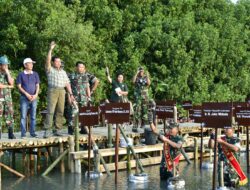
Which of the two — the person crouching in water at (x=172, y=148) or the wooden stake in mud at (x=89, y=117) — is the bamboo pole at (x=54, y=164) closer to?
the wooden stake in mud at (x=89, y=117)

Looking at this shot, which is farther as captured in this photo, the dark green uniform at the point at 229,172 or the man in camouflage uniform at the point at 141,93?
the man in camouflage uniform at the point at 141,93

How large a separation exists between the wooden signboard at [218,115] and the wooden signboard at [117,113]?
194cm

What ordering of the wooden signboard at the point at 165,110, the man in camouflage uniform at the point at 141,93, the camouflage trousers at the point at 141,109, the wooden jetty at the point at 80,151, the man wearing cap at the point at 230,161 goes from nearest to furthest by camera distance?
1. the man wearing cap at the point at 230,161
2. the wooden jetty at the point at 80,151
3. the wooden signboard at the point at 165,110
4. the man in camouflage uniform at the point at 141,93
5. the camouflage trousers at the point at 141,109

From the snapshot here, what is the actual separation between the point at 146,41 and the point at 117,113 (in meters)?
16.7

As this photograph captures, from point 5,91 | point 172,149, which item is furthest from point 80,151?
point 172,149

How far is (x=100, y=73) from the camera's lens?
85.6ft

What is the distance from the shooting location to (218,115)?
37.6 ft

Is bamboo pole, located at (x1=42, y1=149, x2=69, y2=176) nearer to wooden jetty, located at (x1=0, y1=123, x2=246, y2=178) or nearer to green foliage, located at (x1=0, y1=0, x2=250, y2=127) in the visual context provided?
wooden jetty, located at (x1=0, y1=123, x2=246, y2=178)

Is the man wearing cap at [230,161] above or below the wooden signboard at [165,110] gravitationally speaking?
below

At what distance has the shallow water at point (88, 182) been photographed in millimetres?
12664

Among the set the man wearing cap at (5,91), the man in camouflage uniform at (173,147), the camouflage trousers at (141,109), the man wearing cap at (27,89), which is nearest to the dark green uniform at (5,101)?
the man wearing cap at (5,91)

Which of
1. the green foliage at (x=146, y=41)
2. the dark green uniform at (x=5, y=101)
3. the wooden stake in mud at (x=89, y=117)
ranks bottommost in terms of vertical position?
the wooden stake in mud at (x=89, y=117)

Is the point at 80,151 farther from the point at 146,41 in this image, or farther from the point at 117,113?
the point at 146,41

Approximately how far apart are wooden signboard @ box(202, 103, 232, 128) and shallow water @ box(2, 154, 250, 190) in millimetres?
1894
